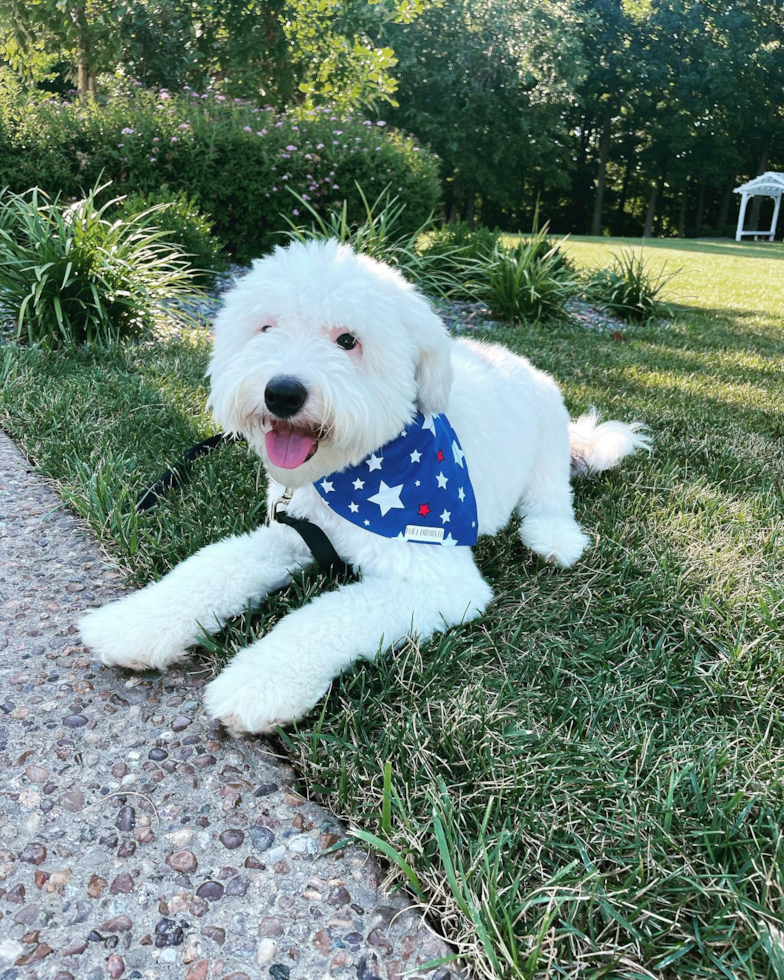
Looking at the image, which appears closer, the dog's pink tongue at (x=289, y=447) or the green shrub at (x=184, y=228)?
the dog's pink tongue at (x=289, y=447)

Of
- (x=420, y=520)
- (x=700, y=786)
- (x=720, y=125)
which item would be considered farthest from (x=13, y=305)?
(x=720, y=125)

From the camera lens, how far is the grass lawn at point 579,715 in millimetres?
1288

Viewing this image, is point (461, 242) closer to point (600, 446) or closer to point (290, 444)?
point (600, 446)

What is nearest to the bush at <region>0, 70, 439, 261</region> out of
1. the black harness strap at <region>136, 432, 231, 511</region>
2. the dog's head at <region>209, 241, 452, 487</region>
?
the black harness strap at <region>136, 432, 231, 511</region>

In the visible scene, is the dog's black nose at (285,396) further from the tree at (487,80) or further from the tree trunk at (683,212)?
the tree trunk at (683,212)

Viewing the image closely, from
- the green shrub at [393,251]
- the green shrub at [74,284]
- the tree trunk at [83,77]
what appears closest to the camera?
the green shrub at [74,284]

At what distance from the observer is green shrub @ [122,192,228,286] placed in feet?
21.2

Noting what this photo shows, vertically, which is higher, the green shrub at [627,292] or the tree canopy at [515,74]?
the tree canopy at [515,74]

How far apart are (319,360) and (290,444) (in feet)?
0.78

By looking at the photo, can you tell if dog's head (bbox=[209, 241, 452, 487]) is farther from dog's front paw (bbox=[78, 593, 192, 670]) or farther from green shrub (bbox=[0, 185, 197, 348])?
green shrub (bbox=[0, 185, 197, 348])

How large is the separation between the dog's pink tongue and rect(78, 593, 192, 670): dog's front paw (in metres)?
0.54

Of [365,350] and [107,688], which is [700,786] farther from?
[107,688]

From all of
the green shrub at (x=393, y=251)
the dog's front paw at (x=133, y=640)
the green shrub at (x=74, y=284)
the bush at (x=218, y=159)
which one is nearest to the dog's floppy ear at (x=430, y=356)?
the dog's front paw at (x=133, y=640)

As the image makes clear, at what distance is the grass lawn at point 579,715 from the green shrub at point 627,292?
441cm
